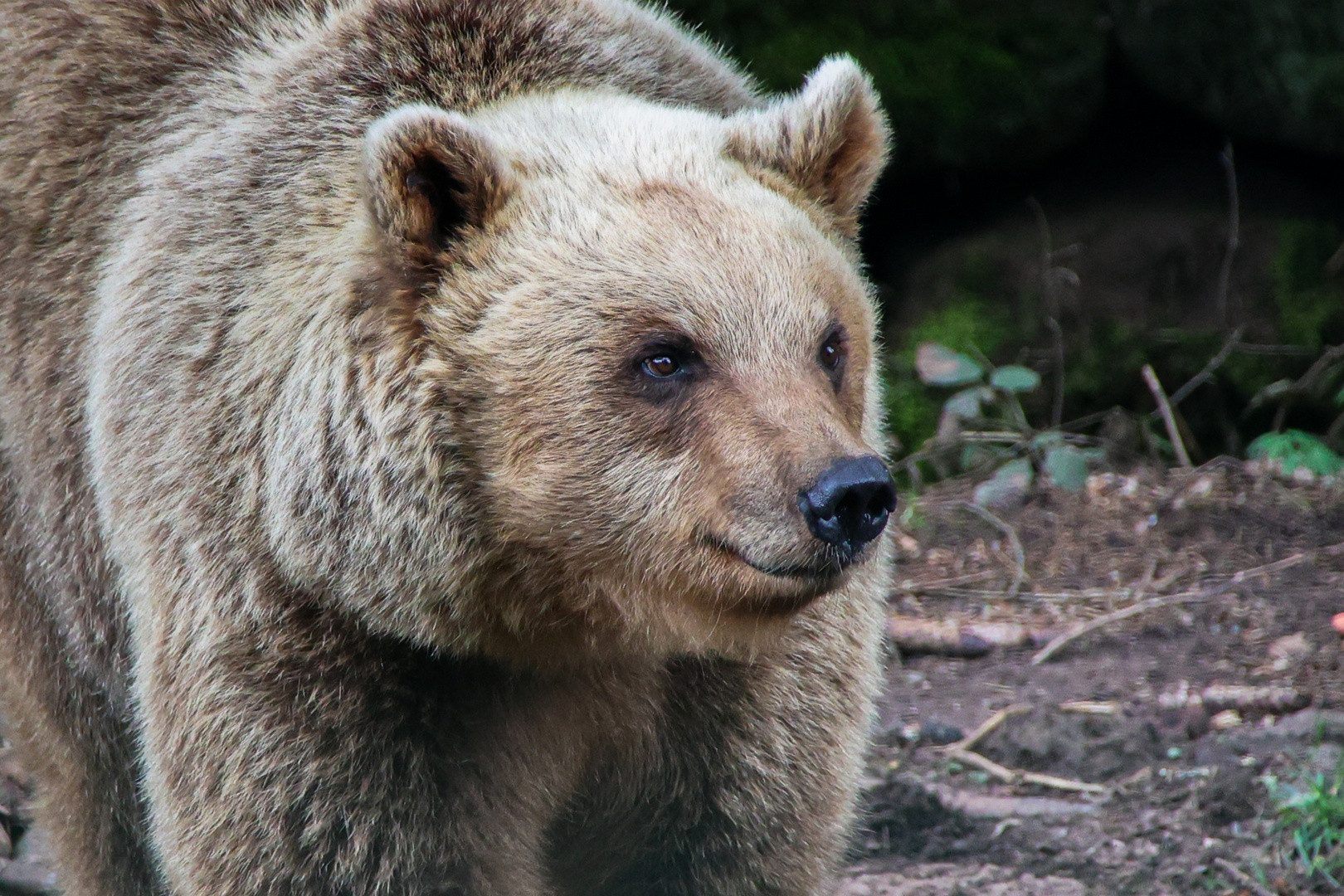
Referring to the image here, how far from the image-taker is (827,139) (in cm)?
392

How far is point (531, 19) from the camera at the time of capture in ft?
13.7

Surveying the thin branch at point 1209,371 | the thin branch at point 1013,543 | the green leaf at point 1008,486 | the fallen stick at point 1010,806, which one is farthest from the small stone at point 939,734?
the thin branch at point 1209,371

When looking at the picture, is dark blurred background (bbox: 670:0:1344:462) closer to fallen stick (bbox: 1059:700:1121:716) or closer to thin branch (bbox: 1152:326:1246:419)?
thin branch (bbox: 1152:326:1246:419)

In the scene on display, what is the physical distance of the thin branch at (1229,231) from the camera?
8.74 metres

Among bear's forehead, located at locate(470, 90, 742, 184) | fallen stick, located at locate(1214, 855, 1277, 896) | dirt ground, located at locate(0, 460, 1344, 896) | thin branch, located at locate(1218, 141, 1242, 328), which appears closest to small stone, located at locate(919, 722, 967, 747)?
dirt ground, located at locate(0, 460, 1344, 896)

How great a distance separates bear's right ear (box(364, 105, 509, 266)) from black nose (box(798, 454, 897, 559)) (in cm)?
106

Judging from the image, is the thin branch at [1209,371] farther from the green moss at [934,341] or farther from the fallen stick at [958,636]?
the fallen stick at [958,636]

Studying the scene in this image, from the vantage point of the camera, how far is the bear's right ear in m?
3.43

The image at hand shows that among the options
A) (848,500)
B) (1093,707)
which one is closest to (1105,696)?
(1093,707)

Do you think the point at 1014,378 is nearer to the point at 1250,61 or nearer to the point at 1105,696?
the point at 1250,61

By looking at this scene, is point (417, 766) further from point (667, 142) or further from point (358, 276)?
point (667, 142)

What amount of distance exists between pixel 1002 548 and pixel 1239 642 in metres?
1.51

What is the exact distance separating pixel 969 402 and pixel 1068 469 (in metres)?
0.74

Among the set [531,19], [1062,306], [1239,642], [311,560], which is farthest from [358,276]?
[1062,306]
